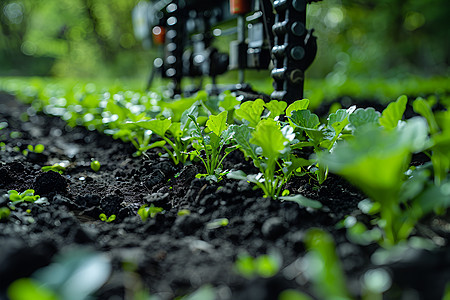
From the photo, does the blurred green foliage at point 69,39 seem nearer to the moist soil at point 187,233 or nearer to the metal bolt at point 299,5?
the metal bolt at point 299,5

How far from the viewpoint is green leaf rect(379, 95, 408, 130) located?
128 cm

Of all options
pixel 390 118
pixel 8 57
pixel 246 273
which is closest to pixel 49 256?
pixel 246 273

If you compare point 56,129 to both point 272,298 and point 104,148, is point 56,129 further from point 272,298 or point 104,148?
point 272,298

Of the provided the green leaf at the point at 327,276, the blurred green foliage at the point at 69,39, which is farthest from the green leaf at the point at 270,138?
the blurred green foliage at the point at 69,39

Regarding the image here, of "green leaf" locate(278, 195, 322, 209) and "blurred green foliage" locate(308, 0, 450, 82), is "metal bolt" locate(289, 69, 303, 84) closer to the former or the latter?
"green leaf" locate(278, 195, 322, 209)

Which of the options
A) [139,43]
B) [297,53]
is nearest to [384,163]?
[297,53]

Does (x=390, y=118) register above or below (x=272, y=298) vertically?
above

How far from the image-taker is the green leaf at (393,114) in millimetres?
1275

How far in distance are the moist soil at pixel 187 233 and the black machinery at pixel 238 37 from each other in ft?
2.18

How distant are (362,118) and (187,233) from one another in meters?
0.79

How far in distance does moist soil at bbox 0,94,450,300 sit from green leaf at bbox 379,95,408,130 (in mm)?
302

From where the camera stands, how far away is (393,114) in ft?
4.21

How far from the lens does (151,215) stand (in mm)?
1328

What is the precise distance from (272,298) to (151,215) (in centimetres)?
69
